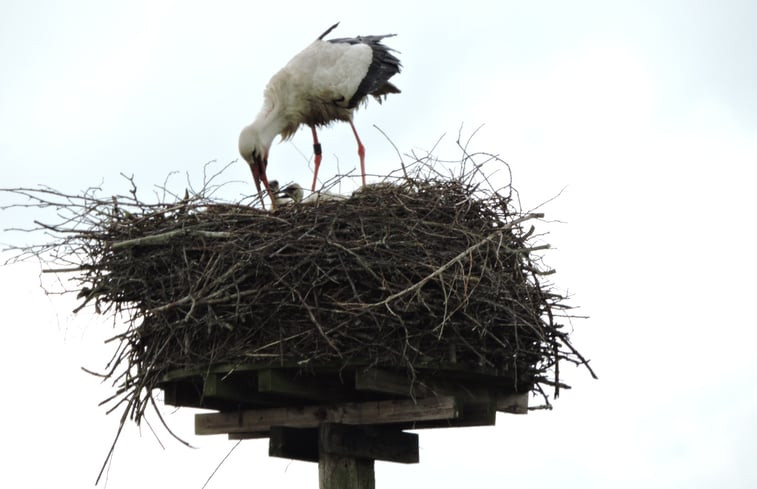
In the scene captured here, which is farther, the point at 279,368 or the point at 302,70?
the point at 302,70

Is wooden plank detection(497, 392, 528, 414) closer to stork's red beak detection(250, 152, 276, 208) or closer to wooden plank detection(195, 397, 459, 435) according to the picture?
wooden plank detection(195, 397, 459, 435)

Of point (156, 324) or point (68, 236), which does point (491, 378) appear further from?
point (68, 236)

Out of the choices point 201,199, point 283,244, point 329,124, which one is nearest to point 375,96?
point 329,124

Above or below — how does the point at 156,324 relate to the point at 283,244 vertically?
below

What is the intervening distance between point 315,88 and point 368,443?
3.67 metres

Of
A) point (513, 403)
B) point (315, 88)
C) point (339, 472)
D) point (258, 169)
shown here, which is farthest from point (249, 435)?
point (315, 88)

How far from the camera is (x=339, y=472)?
5680 millimetres

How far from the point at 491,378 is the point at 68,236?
258 cm

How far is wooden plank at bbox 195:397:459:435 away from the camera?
559 centimetres

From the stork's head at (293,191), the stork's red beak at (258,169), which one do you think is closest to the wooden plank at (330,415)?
the stork's head at (293,191)

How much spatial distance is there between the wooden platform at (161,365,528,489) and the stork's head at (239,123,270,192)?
8.88 feet

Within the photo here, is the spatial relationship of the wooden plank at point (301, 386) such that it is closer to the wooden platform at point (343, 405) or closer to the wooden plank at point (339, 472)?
the wooden platform at point (343, 405)

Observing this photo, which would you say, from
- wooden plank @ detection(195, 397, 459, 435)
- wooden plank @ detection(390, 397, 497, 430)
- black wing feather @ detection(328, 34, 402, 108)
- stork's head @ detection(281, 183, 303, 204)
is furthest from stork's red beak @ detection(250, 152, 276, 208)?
A: wooden plank @ detection(390, 397, 497, 430)

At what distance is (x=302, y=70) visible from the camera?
8.66 meters
